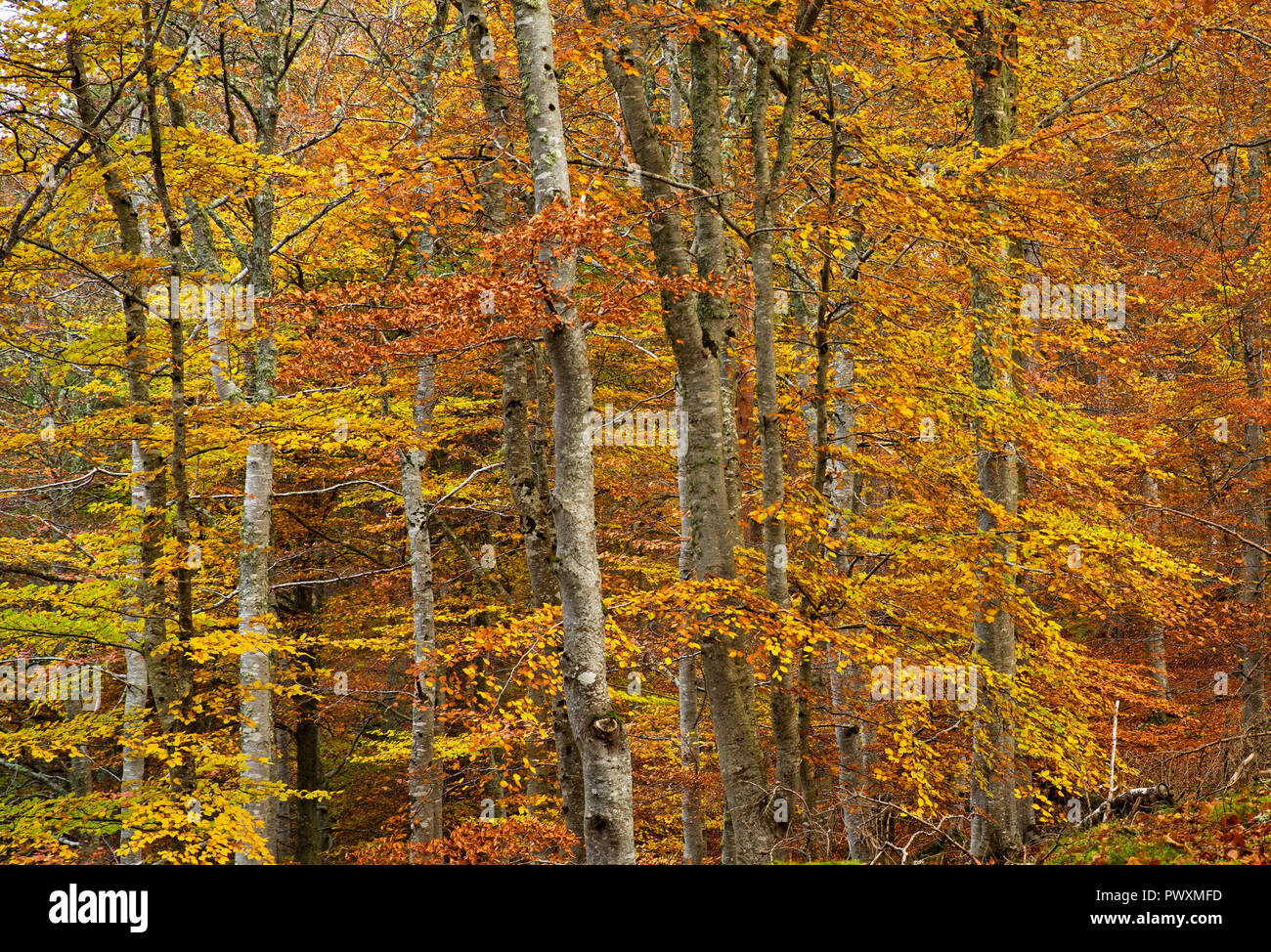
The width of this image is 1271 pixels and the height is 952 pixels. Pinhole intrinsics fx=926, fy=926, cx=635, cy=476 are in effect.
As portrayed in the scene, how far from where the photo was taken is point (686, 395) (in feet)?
28.2

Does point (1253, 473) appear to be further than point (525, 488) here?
Yes

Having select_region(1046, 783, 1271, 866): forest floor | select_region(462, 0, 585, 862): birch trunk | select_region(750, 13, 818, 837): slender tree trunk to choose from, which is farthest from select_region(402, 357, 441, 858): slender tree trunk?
select_region(1046, 783, 1271, 866): forest floor

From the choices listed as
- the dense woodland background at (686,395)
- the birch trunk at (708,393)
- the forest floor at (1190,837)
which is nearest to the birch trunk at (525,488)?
the dense woodland background at (686,395)

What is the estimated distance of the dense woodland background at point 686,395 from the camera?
786cm

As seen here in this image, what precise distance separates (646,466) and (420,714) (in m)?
5.95

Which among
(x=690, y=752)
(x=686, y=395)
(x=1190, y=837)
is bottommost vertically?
(x=690, y=752)

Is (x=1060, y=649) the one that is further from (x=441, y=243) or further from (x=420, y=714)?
(x=441, y=243)

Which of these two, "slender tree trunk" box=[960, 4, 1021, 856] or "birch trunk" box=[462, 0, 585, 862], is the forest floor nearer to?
"slender tree trunk" box=[960, 4, 1021, 856]

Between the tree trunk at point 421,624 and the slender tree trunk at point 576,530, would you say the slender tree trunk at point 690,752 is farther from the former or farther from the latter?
the slender tree trunk at point 576,530

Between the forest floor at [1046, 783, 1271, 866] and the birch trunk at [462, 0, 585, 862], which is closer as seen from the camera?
the forest floor at [1046, 783, 1271, 866]

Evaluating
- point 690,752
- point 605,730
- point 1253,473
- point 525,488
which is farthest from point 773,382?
point 1253,473

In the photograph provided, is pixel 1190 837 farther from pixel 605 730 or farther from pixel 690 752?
pixel 690 752

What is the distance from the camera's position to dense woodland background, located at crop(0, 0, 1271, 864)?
25.8 ft

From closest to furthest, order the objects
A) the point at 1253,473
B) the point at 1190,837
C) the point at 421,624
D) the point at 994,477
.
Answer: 1. the point at 1190,837
2. the point at 994,477
3. the point at 421,624
4. the point at 1253,473
